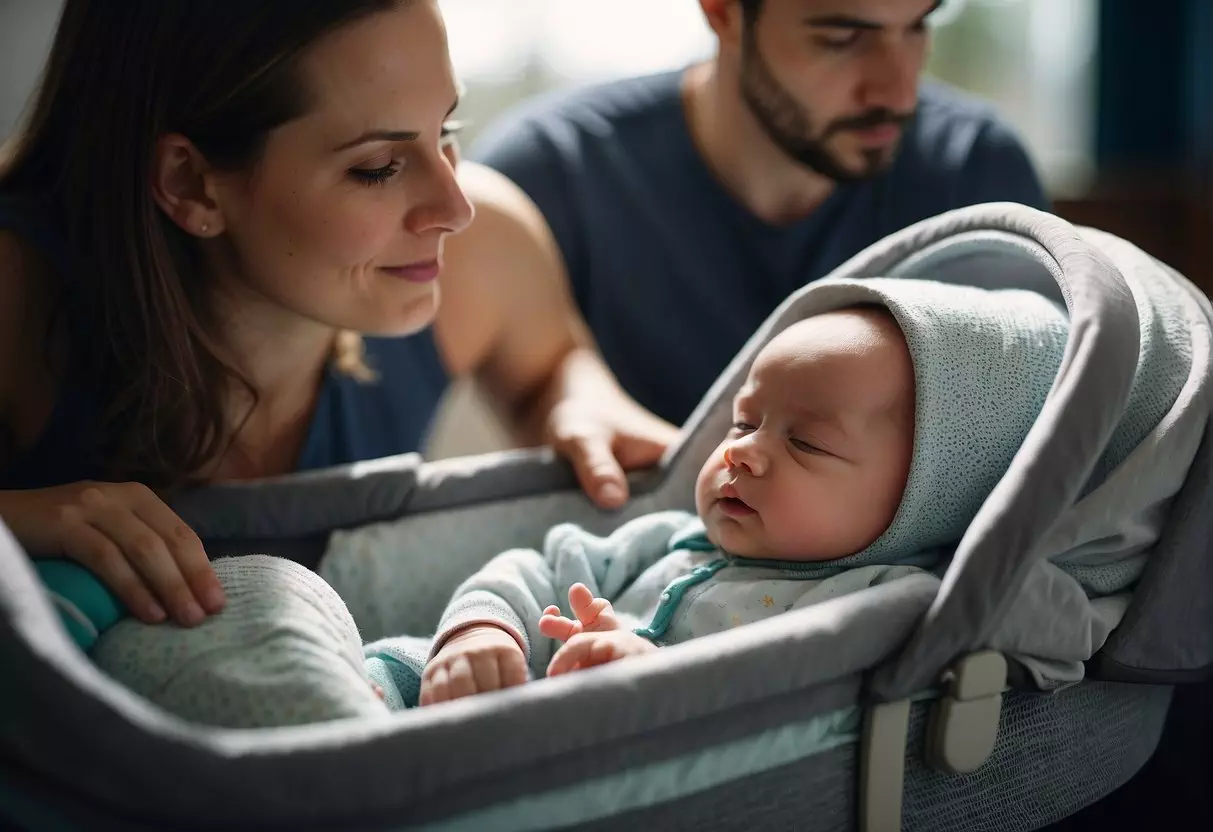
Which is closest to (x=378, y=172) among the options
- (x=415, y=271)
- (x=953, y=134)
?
(x=415, y=271)

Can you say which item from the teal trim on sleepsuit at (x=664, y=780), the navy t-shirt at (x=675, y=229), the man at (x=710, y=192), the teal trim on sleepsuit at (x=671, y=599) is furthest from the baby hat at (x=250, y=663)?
the navy t-shirt at (x=675, y=229)

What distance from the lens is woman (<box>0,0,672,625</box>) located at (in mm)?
1018

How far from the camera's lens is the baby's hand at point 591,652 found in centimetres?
85

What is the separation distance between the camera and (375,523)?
1.17 m

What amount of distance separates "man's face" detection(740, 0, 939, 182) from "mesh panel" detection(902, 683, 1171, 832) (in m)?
0.85

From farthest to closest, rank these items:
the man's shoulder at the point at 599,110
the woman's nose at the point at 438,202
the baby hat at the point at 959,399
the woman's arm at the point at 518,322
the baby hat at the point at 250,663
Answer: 1. the man's shoulder at the point at 599,110
2. the woman's arm at the point at 518,322
3. the woman's nose at the point at 438,202
4. the baby hat at the point at 959,399
5. the baby hat at the point at 250,663

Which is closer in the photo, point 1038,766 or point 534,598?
point 1038,766

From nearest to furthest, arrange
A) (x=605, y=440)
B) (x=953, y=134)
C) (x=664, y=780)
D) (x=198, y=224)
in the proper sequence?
1. (x=664, y=780)
2. (x=198, y=224)
3. (x=605, y=440)
4. (x=953, y=134)

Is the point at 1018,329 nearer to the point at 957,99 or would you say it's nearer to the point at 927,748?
the point at 927,748

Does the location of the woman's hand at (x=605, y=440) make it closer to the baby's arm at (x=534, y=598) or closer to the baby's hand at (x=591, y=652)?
the baby's arm at (x=534, y=598)

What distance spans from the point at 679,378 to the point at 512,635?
856mm

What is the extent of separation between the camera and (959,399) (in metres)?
0.97

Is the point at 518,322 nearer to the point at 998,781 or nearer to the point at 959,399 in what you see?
the point at 959,399

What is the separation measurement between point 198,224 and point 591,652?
592mm
